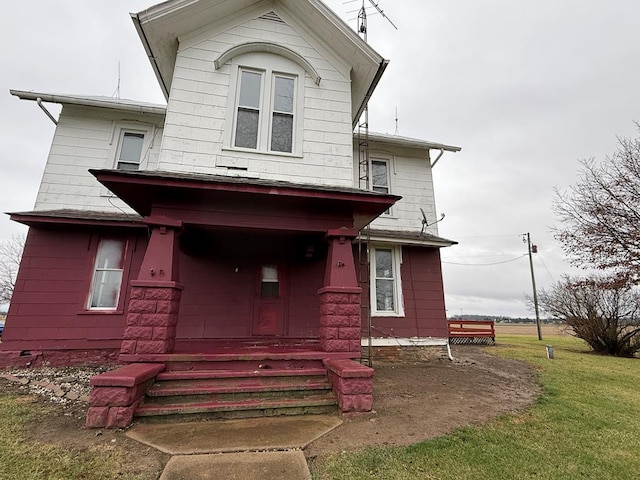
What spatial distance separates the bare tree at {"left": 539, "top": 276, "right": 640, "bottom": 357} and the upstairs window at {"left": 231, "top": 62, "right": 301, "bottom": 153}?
15.9 meters

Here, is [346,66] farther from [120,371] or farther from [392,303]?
[120,371]

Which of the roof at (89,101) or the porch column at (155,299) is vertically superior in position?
the roof at (89,101)

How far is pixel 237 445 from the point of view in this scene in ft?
10.8

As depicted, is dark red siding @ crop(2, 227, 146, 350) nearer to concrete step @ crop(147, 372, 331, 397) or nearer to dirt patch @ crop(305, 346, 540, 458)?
concrete step @ crop(147, 372, 331, 397)

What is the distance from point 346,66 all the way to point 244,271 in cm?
521

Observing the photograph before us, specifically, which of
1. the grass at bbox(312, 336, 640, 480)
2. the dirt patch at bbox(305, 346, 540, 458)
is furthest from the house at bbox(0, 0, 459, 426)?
the grass at bbox(312, 336, 640, 480)

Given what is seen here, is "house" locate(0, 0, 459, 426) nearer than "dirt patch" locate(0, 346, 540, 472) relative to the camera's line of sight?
No

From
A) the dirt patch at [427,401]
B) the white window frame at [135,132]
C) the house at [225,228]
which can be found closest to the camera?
the dirt patch at [427,401]

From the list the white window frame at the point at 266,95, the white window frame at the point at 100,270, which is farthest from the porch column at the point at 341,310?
the white window frame at the point at 100,270

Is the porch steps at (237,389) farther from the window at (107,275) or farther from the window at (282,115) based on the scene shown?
the window at (107,275)

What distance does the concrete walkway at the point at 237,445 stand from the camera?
109 inches

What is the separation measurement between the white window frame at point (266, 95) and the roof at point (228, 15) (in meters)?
0.92

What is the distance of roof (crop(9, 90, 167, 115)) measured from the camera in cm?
775

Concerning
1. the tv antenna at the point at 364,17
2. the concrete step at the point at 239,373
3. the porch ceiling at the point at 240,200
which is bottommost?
the concrete step at the point at 239,373
